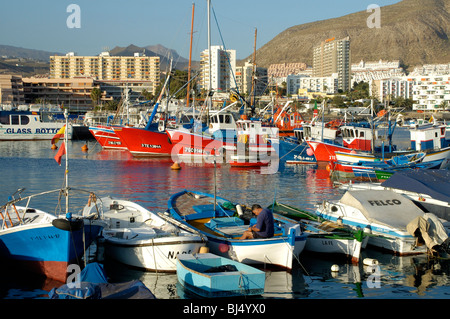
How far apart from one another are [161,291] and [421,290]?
20.5 ft

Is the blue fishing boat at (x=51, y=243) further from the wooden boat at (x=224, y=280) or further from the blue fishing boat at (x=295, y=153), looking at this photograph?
the blue fishing boat at (x=295, y=153)

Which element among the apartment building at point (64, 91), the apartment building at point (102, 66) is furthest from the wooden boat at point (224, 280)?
the apartment building at point (102, 66)

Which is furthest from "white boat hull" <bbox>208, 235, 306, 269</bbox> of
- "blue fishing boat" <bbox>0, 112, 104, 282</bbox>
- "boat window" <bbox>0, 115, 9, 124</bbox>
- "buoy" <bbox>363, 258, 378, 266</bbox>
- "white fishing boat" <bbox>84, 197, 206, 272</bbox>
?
"boat window" <bbox>0, 115, 9, 124</bbox>

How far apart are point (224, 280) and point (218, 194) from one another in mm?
15760

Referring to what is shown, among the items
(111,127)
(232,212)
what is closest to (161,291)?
(232,212)

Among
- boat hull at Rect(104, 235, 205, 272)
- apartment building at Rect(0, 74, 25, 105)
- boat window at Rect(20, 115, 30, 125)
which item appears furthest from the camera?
apartment building at Rect(0, 74, 25, 105)

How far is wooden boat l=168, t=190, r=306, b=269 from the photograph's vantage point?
1377cm

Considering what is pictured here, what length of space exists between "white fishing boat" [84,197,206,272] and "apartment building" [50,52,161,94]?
17955cm

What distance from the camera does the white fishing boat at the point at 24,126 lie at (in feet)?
217

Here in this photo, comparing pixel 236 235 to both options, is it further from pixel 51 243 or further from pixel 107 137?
pixel 107 137

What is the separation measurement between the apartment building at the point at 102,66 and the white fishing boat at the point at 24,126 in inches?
4950

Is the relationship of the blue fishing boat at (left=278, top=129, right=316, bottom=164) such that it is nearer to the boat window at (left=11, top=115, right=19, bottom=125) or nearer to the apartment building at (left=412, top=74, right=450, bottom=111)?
the boat window at (left=11, top=115, right=19, bottom=125)

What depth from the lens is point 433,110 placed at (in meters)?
162

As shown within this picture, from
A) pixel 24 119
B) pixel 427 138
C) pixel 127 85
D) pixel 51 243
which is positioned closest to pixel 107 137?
pixel 24 119
